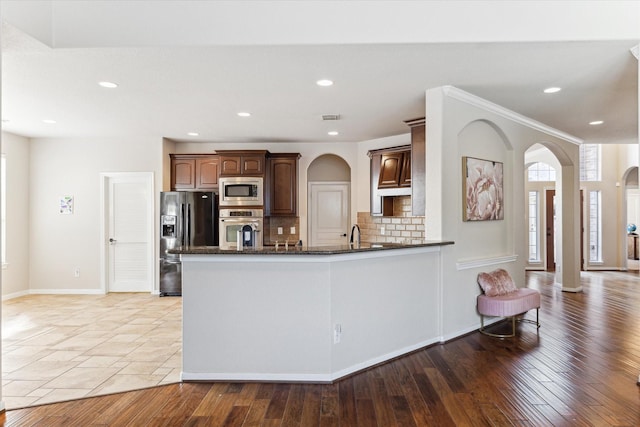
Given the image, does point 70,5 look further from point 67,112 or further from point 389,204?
point 389,204

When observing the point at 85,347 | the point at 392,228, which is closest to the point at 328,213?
the point at 392,228

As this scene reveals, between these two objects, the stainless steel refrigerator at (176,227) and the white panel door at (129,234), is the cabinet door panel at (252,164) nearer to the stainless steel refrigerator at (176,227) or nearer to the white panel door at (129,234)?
the stainless steel refrigerator at (176,227)

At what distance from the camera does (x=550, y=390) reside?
297cm

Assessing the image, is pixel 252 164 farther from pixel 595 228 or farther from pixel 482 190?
pixel 595 228

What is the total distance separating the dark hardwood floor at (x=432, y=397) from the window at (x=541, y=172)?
6.35 m

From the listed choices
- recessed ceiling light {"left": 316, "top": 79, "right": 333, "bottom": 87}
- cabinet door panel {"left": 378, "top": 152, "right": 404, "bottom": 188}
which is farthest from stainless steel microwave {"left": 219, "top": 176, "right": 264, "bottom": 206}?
recessed ceiling light {"left": 316, "top": 79, "right": 333, "bottom": 87}

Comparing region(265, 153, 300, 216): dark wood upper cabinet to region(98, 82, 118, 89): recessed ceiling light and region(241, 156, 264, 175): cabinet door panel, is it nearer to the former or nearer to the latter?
region(241, 156, 264, 175): cabinet door panel

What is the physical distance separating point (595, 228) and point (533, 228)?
1.52 meters

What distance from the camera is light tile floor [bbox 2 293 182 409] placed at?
10.2 feet

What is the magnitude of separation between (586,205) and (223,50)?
9528 millimetres

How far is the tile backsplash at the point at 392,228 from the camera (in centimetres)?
611

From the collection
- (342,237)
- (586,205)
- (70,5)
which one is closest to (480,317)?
(342,237)

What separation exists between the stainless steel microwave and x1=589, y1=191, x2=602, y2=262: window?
8.04 metres

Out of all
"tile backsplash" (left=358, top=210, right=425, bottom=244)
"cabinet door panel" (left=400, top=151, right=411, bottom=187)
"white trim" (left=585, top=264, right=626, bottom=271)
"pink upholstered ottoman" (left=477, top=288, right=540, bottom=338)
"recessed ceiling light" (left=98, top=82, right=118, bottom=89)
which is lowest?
"white trim" (left=585, top=264, right=626, bottom=271)
